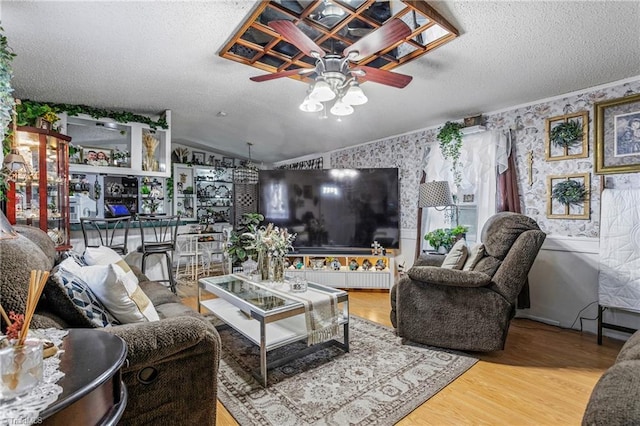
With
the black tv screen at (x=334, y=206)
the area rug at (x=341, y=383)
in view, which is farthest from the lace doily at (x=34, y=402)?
the black tv screen at (x=334, y=206)

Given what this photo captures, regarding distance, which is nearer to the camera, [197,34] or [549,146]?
[197,34]

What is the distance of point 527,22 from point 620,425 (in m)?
2.22

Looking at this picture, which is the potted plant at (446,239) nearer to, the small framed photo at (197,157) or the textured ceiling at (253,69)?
the textured ceiling at (253,69)

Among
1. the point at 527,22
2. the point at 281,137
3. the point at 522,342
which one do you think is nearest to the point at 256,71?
the point at 527,22

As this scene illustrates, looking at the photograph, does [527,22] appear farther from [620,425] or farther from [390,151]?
[390,151]

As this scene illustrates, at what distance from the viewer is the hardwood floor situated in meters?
1.74

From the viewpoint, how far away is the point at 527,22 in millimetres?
2012

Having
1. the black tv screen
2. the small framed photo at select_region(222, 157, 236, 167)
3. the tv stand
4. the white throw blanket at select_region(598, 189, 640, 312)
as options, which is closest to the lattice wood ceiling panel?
the white throw blanket at select_region(598, 189, 640, 312)

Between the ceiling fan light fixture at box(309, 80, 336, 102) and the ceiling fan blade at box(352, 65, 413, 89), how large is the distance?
235 millimetres

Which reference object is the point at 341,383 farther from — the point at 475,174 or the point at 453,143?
the point at 453,143

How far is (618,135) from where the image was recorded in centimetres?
280

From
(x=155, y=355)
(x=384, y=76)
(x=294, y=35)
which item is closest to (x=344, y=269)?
(x=384, y=76)

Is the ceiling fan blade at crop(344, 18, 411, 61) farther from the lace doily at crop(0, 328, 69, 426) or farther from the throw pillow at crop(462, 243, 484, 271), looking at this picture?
the lace doily at crop(0, 328, 69, 426)

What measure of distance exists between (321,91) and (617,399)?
6.52 feet
